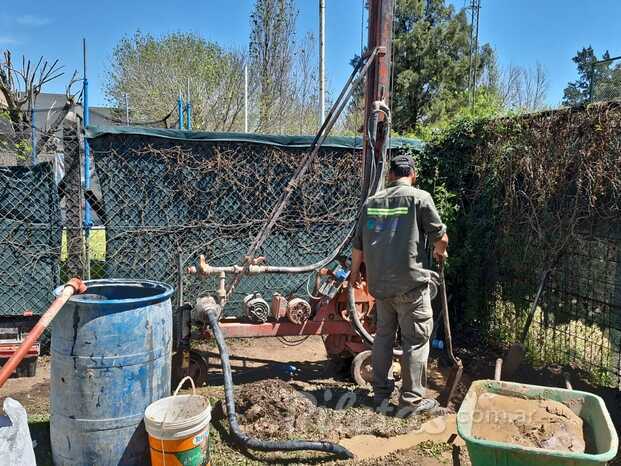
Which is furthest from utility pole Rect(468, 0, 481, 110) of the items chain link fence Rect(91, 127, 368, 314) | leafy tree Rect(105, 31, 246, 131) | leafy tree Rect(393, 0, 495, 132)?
chain link fence Rect(91, 127, 368, 314)

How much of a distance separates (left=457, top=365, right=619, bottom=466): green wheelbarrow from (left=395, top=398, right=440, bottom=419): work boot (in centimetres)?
85

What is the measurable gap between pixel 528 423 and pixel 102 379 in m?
2.38

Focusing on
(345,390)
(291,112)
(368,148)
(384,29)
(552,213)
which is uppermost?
(291,112)

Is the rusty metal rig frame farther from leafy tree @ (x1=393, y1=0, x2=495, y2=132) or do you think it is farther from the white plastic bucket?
leafy tree @ (x1=393, y1=0, x2=495, y2=132)

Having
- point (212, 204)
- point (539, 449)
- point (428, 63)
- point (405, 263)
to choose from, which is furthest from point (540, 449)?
point (428, 63)

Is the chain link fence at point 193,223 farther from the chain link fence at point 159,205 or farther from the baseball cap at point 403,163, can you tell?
the baseball cap at point 403,163

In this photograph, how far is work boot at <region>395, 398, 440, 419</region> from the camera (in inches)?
156

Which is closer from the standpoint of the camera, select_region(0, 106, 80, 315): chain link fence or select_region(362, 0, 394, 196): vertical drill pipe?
select_region(362, 0, 394, 196): vertical drill pipe

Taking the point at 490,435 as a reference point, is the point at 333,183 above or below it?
above

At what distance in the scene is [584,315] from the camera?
4.79m

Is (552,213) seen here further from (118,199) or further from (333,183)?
(118,199)

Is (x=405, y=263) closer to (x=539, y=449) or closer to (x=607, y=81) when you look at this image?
(x=539, y=449)

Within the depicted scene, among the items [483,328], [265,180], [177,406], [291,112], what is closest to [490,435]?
[177,406]

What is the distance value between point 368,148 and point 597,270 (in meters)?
2.31
